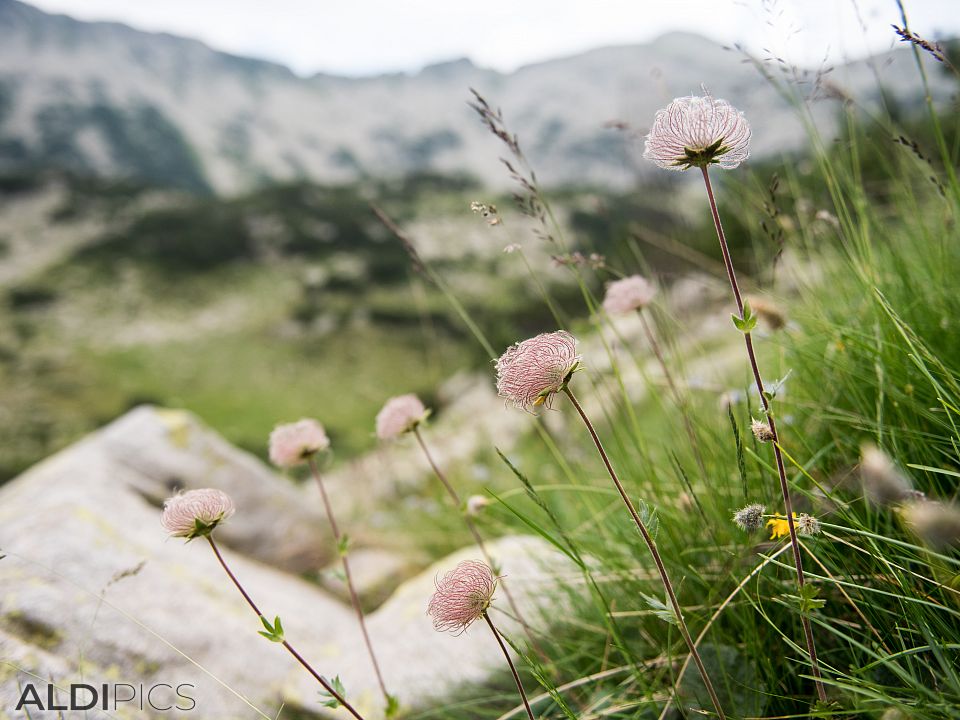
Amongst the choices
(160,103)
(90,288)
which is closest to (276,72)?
(160,103)

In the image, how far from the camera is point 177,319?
29.7 m

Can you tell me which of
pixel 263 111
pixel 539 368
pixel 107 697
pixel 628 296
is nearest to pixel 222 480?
pixel 107 697

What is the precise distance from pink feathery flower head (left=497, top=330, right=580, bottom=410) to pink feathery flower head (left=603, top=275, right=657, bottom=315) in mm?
879

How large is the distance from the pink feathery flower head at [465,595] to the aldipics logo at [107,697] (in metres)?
1.26

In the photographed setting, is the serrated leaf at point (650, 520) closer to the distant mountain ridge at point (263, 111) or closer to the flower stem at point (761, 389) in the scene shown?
the flower stem at point (761, 389)

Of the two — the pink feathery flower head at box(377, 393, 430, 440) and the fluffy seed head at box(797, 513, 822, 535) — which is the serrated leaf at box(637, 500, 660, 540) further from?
the pink feathery flower head at box(377, 393, 430, 440)

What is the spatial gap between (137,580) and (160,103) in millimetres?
136751

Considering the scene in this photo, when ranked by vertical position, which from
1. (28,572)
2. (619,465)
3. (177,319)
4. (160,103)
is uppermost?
(160,103)

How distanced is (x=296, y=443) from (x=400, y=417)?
0.38 m

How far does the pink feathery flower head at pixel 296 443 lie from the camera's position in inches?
74.1

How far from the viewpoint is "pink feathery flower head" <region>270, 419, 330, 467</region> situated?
188cm

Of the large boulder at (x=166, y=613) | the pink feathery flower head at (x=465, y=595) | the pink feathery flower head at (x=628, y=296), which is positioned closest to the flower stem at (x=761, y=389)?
the pink feathery flower head at (x=465, y=595)

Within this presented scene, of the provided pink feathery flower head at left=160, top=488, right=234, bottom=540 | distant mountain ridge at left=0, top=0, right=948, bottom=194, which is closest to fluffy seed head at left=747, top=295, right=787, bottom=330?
pink feathery flower head at left=160, top=488, right=234, bottom=540

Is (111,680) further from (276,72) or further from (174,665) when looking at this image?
(276,72)
